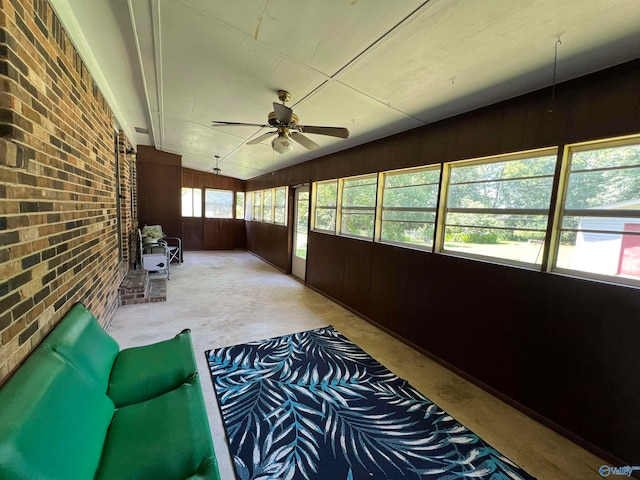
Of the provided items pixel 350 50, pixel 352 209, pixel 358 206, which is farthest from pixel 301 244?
pixel 350 50

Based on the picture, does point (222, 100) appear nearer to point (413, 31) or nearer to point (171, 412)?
point (413, 31)

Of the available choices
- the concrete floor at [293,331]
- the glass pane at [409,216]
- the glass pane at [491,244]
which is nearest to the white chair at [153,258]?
the concrete floor at [293,331]

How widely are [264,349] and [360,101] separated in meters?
2.75

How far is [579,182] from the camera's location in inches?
73.6

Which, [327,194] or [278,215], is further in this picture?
[278,215]

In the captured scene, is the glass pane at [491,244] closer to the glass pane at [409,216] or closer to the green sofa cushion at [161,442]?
the glass pane at [409,216]

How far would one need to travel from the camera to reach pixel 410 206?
3.16 meters

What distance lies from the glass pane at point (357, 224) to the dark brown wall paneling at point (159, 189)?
15.3 feet

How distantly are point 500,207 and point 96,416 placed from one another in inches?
123

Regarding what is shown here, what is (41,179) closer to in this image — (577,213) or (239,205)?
(577,213)

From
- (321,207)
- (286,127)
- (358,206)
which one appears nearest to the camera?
(286,127)

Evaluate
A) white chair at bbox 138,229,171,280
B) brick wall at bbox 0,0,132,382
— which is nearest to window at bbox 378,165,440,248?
brick wall at bbox 0,0,132,382

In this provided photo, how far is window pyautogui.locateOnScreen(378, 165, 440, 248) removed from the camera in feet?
9.54

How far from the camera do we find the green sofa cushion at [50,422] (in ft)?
2.65
